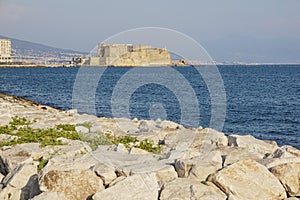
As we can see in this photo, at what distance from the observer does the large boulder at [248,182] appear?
265 inches

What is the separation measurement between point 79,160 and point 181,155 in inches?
74.8

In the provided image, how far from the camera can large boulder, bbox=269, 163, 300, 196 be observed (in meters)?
7.11

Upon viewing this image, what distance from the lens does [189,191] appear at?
647 centimetres

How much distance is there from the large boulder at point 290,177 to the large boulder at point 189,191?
1129 mm

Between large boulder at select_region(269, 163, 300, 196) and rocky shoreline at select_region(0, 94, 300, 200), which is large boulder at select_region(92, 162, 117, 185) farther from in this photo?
large boulder at select_region(269, 163, 300, 196)

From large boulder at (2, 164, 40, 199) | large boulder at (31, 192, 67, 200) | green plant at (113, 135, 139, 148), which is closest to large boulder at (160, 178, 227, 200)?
large boulder at (31, 192, 67, 200)

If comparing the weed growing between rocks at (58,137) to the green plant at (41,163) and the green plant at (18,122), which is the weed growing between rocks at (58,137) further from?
the green plant at (41,163)

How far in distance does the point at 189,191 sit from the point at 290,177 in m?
1.78

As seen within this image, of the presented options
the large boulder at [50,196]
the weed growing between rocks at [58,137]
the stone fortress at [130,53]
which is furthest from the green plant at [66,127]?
the large boulder at [50,196]

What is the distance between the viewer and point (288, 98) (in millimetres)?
39781

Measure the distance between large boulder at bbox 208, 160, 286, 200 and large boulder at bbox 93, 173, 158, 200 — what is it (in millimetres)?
1003

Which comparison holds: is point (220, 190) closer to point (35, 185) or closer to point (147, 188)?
point (147, 188)

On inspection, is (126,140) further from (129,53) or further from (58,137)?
(129,53)

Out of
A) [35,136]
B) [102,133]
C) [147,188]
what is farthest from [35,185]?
[102,133]
